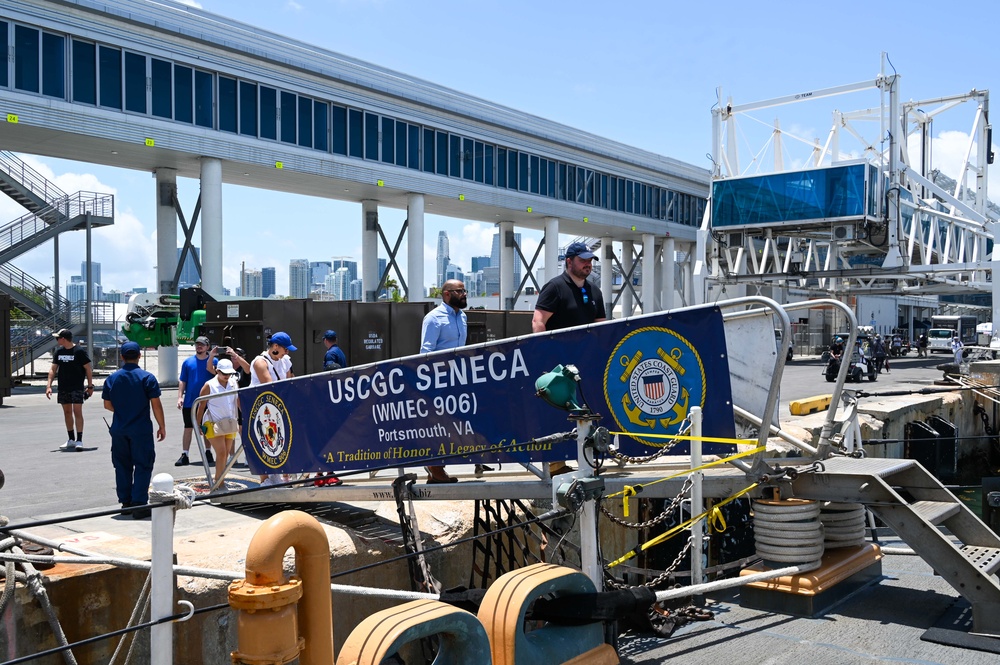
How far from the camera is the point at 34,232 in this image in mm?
30000

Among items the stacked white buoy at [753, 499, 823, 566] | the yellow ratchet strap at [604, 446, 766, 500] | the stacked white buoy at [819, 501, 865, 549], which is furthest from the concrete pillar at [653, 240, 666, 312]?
the yellow ratchet strap at [604, 446, 766, 500]

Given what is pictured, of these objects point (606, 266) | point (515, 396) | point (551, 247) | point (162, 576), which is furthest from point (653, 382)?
point (606, 266)

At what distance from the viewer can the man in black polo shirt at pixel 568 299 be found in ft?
21.7

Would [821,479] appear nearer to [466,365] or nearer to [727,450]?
[727,450]

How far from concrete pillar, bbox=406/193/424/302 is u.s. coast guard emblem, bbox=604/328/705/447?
31.4 metres

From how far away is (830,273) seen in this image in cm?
3950

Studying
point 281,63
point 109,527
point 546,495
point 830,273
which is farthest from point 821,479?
point 830,273

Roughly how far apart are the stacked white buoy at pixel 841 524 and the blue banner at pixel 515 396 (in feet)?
4.10

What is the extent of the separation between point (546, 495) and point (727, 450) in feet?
4.30

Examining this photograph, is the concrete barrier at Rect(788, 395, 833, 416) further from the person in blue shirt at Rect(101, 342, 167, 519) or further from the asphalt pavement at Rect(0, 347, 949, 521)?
the person in blue shirt at Rect(101, 342, 167, 519)

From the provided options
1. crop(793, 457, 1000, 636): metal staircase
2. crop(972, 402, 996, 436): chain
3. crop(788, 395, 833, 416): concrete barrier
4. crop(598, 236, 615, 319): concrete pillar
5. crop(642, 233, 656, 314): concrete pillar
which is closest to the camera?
crop(793, 457, 1000, 636): metal staircase

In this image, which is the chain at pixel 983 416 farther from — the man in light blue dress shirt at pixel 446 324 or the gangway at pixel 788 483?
the man in light blue dress shirt at pixel 446 324

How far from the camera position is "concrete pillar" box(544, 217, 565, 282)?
4316cm

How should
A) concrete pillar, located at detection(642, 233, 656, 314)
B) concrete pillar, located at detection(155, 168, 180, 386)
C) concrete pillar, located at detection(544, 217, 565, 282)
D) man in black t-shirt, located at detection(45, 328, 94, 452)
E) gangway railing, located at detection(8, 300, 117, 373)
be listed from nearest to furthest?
man in black t-shirt, located at detection(45, 328, 94, 452) < gangway railing, located at detection(8, 300, 117, 373) < concrete pillar, located at detection(155, 168, 180, 386) < concrete pillar, located at detection(544, 217, 565, 282) < concrete pillar, located at detection(642, 233, 656, 314)
